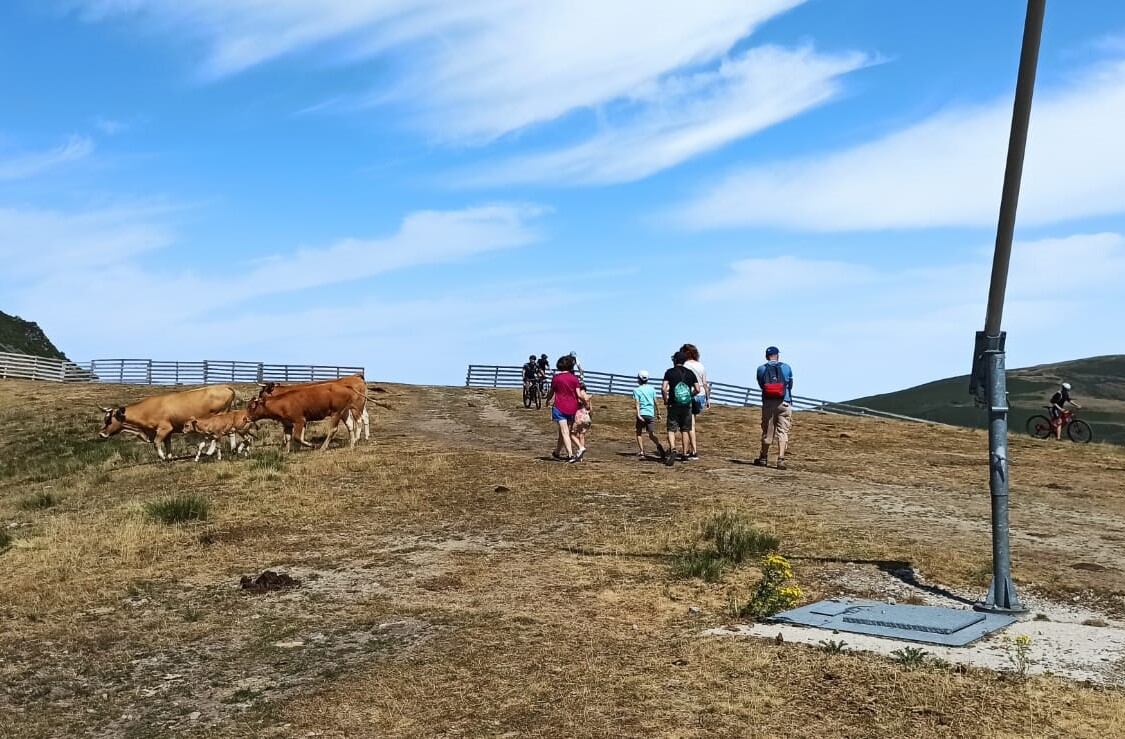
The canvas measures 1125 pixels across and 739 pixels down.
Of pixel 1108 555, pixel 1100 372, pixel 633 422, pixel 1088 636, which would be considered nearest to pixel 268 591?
pixel 1088 636

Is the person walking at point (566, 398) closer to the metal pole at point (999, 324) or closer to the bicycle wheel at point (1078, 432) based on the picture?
the metal pole at point (999, 324)

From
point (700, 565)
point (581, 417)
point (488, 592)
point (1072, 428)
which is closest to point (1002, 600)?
point (700, 565)

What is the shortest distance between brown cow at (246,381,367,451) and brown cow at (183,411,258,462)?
0.23 m

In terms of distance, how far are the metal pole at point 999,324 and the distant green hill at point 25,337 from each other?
104075 mm

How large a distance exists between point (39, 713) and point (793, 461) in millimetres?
15289

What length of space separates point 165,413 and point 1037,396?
5852 inches

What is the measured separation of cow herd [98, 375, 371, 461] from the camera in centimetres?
2067

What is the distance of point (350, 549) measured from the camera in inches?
476

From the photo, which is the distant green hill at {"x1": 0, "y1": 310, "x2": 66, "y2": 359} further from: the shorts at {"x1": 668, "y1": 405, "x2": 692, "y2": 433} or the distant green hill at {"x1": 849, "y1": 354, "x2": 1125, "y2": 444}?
the distant green hill at {"x1": 849, "y1": 354, "x2": 1125, "y2": 444}

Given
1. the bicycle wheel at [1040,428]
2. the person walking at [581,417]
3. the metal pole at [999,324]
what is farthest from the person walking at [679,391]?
the bicycle wheel at [1040,428]

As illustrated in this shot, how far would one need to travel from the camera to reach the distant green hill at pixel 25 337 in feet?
328

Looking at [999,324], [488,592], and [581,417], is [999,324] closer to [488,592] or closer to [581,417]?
[488,592]

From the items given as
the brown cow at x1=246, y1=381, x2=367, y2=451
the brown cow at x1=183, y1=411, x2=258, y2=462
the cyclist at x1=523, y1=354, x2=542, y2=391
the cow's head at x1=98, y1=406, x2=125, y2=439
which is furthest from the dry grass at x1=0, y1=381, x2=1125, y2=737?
the cyclist at x1=523, y1=354, x2=542, y2=391

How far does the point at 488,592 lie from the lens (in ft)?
32.4
